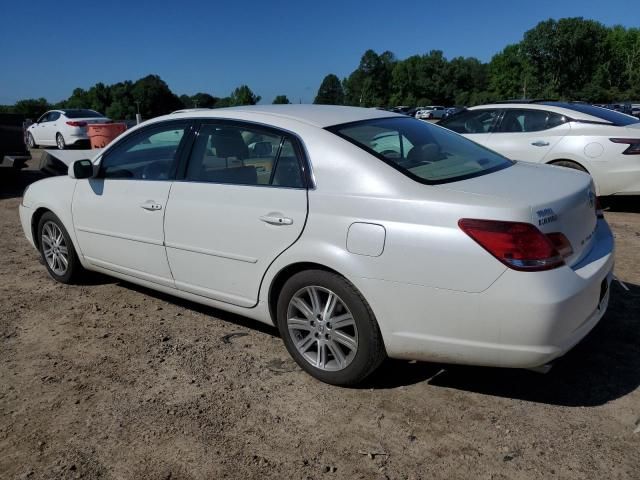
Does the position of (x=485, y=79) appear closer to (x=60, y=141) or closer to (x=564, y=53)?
(x=564, y=53)

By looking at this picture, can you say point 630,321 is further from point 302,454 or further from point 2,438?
point 2,438

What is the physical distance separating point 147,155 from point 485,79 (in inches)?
5292

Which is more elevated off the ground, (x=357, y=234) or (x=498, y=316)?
(x=357, y=234)

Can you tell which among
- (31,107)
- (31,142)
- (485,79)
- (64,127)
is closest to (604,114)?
(64,127)

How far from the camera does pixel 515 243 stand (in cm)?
255

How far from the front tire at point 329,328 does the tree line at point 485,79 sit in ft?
204

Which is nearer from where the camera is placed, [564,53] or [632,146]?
[632,146]

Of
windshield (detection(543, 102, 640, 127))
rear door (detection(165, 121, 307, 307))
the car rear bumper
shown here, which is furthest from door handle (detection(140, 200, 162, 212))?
windshield (detection(543, 102, 640, 127))

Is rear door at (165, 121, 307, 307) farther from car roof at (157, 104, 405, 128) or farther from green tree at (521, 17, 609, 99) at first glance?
green tree at (521, 17, 609, 99)

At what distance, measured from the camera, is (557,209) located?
2.73 metres

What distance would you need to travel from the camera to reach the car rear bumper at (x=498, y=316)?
2535 millimetres

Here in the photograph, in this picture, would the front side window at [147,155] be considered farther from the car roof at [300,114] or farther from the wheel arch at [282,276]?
the wheel arch at [282,276]

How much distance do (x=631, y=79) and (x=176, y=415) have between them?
115845 millimetres

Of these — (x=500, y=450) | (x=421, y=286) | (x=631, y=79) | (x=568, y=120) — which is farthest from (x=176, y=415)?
(x=631, y=79)
